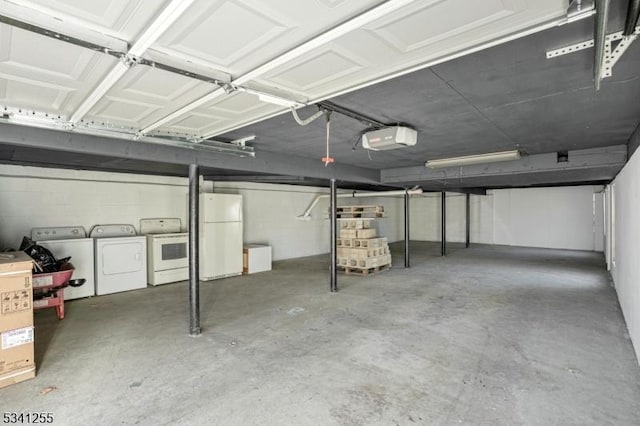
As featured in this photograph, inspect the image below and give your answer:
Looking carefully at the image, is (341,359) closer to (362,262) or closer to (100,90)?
(100,90)

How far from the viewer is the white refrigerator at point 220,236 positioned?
629 cm

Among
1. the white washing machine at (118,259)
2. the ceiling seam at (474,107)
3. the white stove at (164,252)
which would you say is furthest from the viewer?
the white stove at (164,252)

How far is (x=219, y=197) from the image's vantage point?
6484 millimetres

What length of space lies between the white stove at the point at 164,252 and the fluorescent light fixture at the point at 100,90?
149 inches

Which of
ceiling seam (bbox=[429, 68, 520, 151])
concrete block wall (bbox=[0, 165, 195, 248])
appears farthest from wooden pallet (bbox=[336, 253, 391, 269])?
ceiling seam (bbox=[429, 68, 520, 151])

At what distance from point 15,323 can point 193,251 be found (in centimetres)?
153

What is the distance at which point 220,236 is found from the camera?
21.2 ft

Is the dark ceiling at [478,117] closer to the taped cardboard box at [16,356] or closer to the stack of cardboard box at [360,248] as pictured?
the taped cardboard box at [16,356]

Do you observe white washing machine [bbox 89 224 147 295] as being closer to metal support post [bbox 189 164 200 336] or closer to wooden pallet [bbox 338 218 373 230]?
metal support post [bbox 189 164 200 336]

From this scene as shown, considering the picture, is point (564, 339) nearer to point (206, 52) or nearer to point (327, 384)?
point (327, 384)

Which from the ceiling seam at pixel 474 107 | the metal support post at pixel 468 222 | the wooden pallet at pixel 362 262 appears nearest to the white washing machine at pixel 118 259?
the wooden pallet at pixel 362 262

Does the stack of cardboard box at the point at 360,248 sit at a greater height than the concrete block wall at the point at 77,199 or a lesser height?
lesser

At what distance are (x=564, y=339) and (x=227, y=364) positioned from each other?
3.45 meters

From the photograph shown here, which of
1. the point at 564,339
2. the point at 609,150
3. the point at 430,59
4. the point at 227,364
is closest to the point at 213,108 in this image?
the point at 430,59
